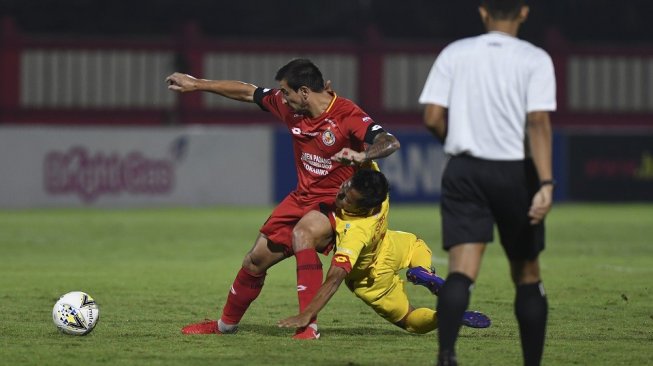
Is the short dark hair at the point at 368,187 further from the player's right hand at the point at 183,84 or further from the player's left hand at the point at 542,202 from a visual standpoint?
the player's left hand at the point at 542,202

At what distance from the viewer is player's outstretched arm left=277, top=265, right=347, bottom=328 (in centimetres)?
643

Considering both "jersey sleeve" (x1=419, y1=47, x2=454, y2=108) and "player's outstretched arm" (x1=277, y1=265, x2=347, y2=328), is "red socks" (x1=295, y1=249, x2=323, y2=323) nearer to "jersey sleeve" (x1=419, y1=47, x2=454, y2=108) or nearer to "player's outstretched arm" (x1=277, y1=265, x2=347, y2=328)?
"player's outstretched arm" (x1=277, y1=265, x2=347, y2=328)

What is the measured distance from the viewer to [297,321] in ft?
21.1

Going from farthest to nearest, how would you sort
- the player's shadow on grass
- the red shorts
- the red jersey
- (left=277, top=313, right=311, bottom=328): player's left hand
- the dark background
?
the dark background < the player's shadow on grass < the red shorts < the red jersey < (left=277, top=313, right=311, bottom=328): player's left hand

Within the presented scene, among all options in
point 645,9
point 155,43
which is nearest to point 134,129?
point 155,43

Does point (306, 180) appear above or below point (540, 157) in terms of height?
below

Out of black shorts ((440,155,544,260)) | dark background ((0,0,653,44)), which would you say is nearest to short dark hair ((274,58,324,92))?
black shorts ((440,155,544,260))

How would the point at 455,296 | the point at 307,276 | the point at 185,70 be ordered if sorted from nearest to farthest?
the point at 455,296 < the point at 307,276 < the point at 185,70

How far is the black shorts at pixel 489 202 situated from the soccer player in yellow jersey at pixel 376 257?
1346mm

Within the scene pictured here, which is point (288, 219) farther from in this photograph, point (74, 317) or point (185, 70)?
point (185, 70)

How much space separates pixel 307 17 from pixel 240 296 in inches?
974

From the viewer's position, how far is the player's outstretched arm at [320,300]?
21.1 feet

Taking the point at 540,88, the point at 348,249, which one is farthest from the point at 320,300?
the point at 540,88

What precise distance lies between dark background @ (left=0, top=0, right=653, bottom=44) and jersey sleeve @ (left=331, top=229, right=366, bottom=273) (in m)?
24.4
